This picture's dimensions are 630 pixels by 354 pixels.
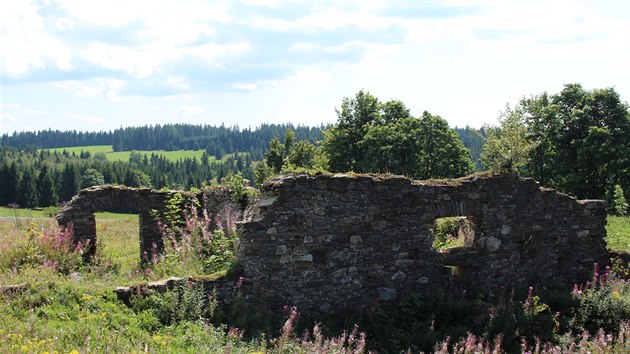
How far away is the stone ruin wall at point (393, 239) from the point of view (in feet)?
27.5

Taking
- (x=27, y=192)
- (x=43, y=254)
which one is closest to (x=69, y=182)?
(x=27, y=192)

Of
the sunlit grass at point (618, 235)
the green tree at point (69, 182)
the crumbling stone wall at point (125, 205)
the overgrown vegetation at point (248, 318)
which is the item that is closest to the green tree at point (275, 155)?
the sunlit grass at point (618, 235)

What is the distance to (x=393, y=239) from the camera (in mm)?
9133

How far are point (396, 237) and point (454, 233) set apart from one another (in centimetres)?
373

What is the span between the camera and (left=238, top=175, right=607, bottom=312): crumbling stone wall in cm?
842

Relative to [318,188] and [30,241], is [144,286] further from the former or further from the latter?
[30,241]

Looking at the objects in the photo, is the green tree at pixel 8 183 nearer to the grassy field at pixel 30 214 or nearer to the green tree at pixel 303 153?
the grassy field at pixel 30 214

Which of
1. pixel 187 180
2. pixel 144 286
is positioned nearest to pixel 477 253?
pixel 144 286

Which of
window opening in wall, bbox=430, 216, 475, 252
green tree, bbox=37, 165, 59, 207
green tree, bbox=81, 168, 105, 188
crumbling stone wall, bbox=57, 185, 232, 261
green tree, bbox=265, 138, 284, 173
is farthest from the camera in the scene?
green tree, bbox=81, 168, 105, 188

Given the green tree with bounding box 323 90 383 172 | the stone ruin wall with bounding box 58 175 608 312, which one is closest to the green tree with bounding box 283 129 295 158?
the green tree with bounding box 323 90 383 172

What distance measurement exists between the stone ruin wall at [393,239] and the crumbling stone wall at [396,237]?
0.06 feet

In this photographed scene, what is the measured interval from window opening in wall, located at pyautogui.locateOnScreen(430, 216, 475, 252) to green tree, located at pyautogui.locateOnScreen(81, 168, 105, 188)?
89.5m

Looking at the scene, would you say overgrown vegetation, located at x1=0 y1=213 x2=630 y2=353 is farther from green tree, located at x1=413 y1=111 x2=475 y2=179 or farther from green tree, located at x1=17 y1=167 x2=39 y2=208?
green tree, located at x1=17 y1=167 x2=39 y2=208

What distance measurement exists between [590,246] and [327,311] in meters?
6.09
